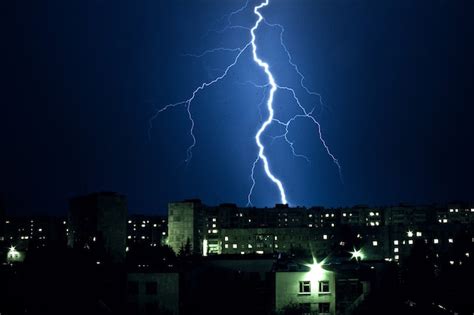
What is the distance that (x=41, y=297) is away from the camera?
69.4ft

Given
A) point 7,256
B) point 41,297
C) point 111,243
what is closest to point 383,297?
point 41,297

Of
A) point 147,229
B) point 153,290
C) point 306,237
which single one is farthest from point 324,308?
point 147,229

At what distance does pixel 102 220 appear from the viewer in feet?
160

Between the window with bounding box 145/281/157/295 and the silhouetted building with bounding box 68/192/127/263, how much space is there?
25073 millimetres

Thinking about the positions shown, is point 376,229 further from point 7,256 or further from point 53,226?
point 53,226

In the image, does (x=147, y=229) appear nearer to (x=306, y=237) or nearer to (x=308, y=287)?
(x=306, y=237)

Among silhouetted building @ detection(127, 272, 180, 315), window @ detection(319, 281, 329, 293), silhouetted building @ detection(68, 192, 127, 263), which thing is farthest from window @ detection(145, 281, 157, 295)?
silhouetted building @ detection(68, 192, 127, 263)

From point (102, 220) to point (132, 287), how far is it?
2685 centimetres

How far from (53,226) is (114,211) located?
39276 mm

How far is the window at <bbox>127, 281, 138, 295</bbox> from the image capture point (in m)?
22.6

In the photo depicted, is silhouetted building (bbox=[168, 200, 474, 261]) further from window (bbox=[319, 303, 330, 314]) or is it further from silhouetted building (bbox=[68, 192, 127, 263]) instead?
window (bbox=[319, 303, 330, 314])

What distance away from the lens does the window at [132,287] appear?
2259 centimetres

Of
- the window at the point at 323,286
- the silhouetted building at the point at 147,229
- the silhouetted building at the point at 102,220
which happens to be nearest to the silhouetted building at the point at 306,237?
the silhouetted building at the point at 102,220

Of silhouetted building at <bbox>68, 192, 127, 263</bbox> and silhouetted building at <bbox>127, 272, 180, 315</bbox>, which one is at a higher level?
silhouetted building at <bbox>68, 192, 127, 263</bbox>
